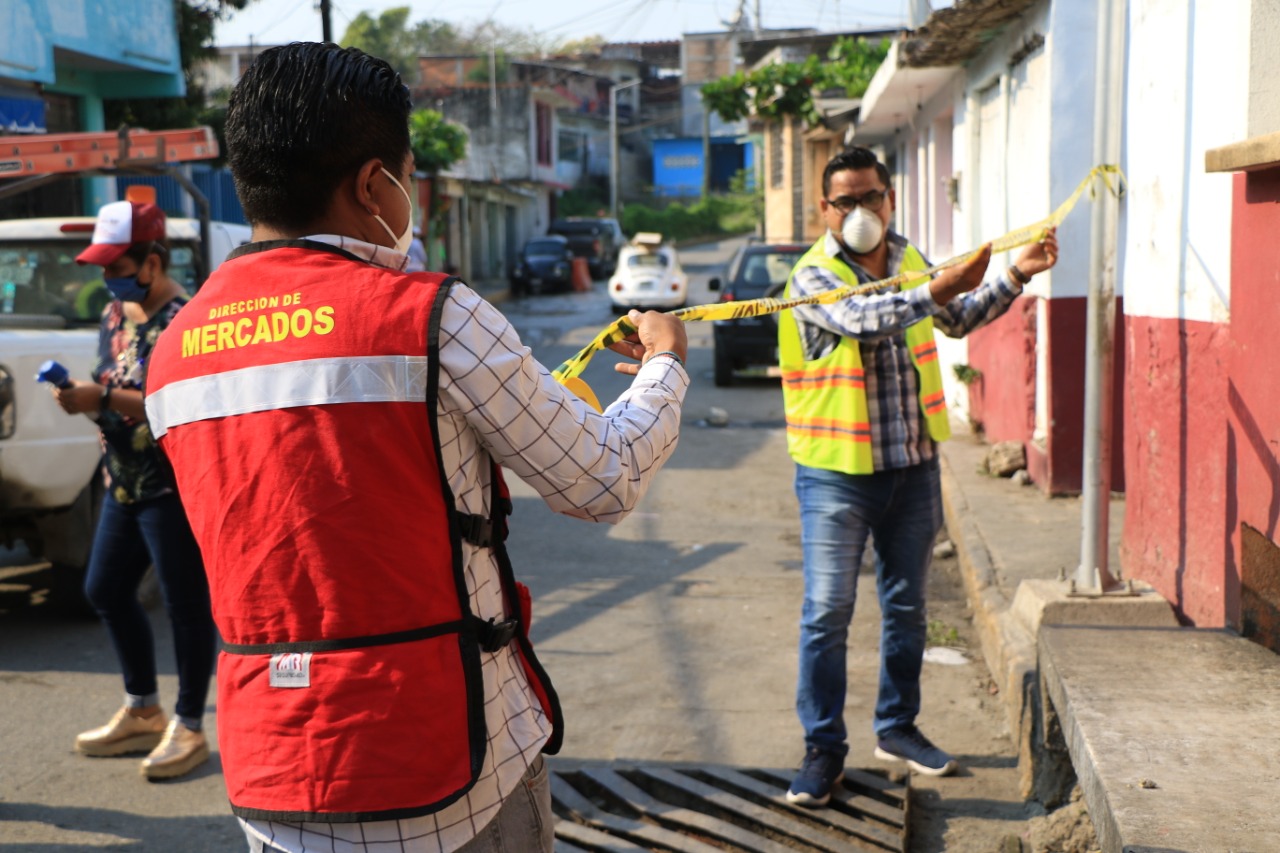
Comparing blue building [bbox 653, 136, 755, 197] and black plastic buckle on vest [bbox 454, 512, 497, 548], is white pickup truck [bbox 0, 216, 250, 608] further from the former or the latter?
blue building [bbox 653, 136, 755, 197]

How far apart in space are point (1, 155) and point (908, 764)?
563cm

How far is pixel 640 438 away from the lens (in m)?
1.97

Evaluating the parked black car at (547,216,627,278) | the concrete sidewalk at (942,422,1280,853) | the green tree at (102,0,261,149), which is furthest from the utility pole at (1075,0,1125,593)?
the parked black car at (547,216,627,278)

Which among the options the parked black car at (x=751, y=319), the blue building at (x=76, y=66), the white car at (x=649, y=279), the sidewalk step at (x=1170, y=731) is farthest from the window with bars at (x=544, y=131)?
the sidewalk step at (x=1170, y=731)

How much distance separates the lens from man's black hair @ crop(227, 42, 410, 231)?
1.83m

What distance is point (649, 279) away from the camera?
26.0 m

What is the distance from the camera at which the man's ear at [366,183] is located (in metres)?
1.89

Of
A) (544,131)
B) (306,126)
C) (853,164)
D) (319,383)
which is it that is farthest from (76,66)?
(544,131)

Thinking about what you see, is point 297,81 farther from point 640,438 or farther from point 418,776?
point 418,776

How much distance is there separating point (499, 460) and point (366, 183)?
1.44 ft

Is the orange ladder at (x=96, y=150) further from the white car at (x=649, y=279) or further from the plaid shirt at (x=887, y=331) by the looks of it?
the white car at (x=649, y=279)

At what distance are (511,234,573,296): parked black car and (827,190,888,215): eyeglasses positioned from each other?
29943 mm

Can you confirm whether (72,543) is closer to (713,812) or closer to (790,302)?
(713,812)

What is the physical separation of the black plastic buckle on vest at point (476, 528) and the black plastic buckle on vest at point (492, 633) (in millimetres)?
110
